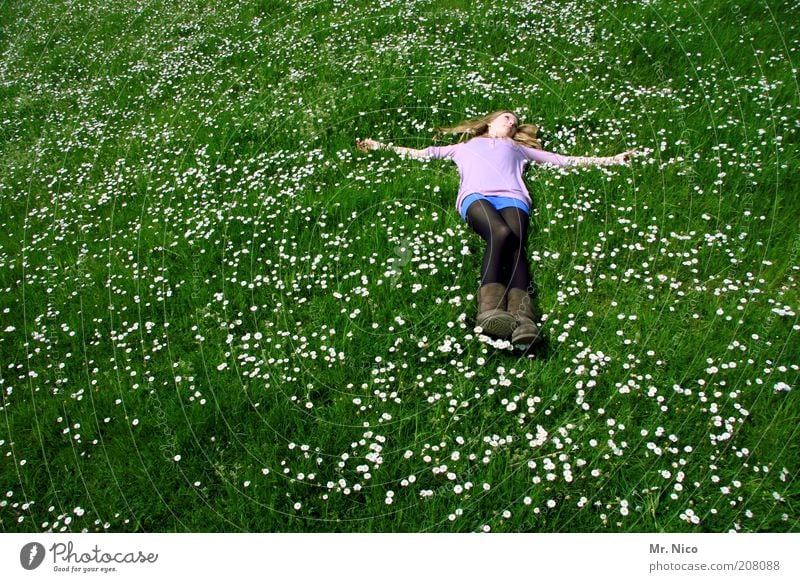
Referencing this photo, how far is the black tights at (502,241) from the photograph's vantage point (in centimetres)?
470

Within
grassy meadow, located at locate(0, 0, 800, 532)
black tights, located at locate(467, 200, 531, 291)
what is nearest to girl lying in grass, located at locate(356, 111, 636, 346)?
black tights, located at locate(467, 200, 531, 291)

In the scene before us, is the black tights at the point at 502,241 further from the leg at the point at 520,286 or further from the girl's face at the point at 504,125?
the girl's face at the point at 504,125

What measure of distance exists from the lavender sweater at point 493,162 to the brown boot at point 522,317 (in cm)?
149

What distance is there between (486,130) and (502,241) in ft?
8.43

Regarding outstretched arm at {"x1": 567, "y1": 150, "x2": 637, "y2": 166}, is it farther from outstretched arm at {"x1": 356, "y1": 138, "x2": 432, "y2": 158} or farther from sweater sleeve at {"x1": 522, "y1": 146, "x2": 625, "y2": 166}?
outstretched arm at {"x1": 356, "y1": 138, "x2": 432, "y2": 158}

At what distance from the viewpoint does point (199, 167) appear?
23.7ft

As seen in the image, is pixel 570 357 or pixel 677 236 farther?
pixel 677 236

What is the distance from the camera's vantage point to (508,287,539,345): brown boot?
4107mm

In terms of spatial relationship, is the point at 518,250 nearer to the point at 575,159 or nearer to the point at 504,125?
the point at 575,159

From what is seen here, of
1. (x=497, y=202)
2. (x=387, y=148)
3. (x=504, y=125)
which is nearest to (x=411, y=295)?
(x=497, y=202)

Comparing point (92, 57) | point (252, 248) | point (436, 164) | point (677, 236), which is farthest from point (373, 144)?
point (92, 57)
